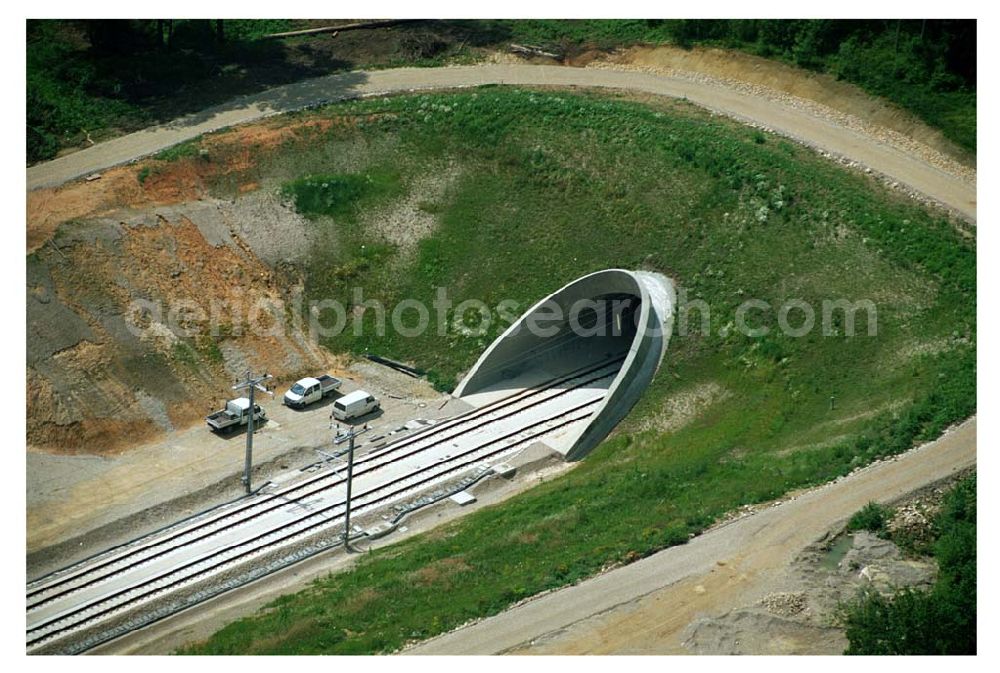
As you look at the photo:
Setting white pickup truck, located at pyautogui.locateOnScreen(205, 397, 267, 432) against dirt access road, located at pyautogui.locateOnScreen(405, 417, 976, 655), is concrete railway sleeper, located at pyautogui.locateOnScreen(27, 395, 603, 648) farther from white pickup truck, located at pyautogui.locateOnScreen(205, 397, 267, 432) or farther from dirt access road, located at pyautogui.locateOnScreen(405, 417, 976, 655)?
dirt access road, located at pyautogui.locateOnScreen(405, 417, 976, 655)

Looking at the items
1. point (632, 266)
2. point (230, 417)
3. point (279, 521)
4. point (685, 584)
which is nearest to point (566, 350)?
point (632, 266)

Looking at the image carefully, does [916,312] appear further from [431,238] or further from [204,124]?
[204,124]

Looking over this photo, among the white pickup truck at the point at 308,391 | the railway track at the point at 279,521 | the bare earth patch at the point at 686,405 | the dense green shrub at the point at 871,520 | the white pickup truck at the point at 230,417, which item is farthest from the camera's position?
the white pickup truck at the point at 308,391

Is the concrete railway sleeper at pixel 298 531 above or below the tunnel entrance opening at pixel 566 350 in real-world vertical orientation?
below

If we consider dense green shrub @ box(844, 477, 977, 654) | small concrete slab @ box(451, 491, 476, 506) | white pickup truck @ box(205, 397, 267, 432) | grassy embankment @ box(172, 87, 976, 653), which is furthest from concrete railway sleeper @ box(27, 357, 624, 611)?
dense green shrub @ box(844, 477, 977, 654)

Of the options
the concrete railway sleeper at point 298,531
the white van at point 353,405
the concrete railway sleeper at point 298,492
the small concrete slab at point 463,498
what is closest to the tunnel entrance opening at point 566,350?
the concrete railway sleeper at point 298,492

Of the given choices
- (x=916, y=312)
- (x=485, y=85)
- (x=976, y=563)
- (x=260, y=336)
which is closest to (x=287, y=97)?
(x=485, y=85)

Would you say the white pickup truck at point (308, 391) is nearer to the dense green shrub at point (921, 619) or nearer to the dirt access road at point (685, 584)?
the dirt access road at point (685, 584)
